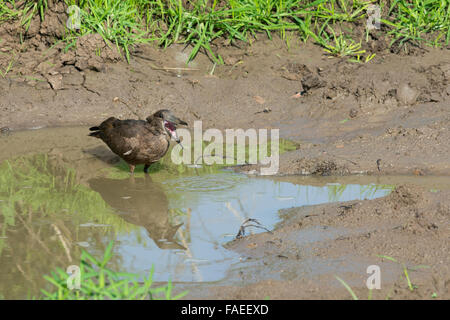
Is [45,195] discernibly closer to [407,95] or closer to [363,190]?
[363,190]

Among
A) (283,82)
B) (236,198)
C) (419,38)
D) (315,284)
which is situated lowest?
(315,284)

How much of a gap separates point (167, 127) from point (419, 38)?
4286 millimetres

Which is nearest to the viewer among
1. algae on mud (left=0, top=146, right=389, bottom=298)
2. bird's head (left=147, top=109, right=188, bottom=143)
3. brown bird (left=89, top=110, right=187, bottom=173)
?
algae on mud (left=0, top=146, right=389, bottom=298)

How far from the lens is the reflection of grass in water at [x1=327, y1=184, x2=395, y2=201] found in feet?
20.6

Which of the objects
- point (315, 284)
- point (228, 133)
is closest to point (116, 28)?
point (228, 133)

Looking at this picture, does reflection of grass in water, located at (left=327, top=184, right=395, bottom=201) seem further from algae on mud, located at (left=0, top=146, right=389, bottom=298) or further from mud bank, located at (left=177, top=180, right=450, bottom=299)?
mud bank, located at (left=177, top=180, right=450, bottom=299)

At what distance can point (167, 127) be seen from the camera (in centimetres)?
A: 709

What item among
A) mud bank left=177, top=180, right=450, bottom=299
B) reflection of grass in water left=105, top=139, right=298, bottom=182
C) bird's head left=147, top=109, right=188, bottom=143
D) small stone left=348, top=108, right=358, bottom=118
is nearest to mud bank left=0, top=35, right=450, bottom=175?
small stone left=348, top=108, right=358, bottom=118

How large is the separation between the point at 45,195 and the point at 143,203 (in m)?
0.93

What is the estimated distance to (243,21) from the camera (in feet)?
31.8

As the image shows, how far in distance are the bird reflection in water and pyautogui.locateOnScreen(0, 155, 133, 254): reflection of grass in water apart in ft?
0.41

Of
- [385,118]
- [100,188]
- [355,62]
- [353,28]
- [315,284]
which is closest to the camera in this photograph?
[315,284]

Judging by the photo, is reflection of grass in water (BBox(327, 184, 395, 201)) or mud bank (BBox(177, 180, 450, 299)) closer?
mud bank (BBox(177, 180, 450, 299))

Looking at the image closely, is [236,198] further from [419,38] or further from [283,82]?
[419,38]
